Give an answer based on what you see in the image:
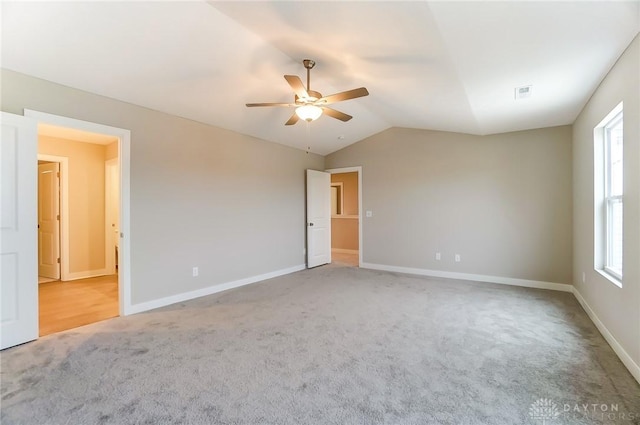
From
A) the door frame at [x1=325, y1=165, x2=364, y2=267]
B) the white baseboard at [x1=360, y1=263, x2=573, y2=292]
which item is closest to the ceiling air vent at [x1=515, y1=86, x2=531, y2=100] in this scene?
the white baseboard at [x1=360, y1=263, x2=573, y2=292]

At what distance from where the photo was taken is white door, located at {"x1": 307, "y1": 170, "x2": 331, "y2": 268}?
628 cm

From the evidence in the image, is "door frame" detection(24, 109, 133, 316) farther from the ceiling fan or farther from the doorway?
the ceiling fan

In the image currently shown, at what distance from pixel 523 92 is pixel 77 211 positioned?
704 centimetres

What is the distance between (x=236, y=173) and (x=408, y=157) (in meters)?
3.19

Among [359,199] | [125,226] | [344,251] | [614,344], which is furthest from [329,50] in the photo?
[344,251]

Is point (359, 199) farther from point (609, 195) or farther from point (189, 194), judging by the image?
point (609, 195)

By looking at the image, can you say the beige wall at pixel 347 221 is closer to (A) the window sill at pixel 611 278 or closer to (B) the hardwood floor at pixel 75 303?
(B) the hardwood floor at pixel 75 303

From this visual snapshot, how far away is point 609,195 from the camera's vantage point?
10.1 feet

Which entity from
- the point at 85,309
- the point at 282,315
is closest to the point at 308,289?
the point at 282,315

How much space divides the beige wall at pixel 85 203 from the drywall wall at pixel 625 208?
7.37 meters

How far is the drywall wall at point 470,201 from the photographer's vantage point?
462 cm

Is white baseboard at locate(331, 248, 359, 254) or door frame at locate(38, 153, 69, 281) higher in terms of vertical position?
door frame at locate(38, 153, 69, 281)

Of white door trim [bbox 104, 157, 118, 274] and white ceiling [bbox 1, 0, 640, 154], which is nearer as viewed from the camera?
white ceiling [bbox 1, 0, 640, 154]

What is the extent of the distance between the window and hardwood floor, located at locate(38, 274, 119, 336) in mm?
5359
